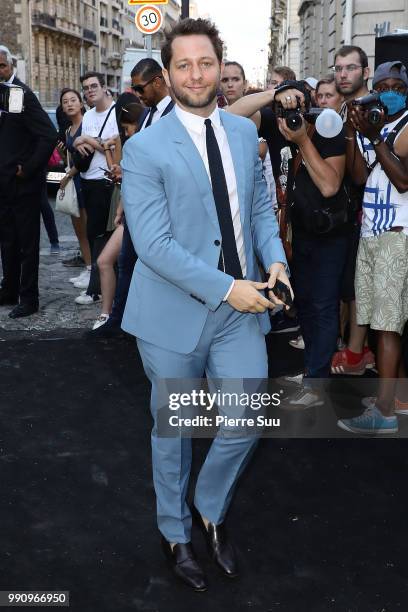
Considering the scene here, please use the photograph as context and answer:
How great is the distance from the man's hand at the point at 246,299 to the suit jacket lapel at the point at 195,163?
265mm

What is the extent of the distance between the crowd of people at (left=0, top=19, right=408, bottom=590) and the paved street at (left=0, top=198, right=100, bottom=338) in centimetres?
15

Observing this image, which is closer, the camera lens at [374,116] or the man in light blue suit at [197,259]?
the man in light blue suit at [197,259]

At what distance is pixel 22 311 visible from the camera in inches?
253

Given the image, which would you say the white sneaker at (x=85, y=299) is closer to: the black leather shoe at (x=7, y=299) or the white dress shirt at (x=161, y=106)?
the black leather shoe at (x=7, y=299)

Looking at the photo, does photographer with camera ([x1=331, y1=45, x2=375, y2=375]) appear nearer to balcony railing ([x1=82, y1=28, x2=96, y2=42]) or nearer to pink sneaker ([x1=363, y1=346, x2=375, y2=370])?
pink sneaker ([x1=363, y1=346, x2=375, y2=370])

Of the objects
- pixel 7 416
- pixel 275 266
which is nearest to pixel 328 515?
pixel 275 266

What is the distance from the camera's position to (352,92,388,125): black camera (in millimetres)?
3732

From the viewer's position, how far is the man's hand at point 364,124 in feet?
12.3

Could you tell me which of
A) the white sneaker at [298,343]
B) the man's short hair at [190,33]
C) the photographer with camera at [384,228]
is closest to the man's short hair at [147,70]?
the photographer with camera at [384,228]

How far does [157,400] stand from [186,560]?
24.4 inches

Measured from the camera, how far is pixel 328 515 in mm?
3316

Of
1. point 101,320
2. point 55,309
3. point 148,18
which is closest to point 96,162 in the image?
point 55,309

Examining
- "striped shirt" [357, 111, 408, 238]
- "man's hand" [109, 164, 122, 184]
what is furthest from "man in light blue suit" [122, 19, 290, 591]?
"man's hand" [109, 164, 122, 184]

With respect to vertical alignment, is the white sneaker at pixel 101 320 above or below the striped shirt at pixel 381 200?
below
